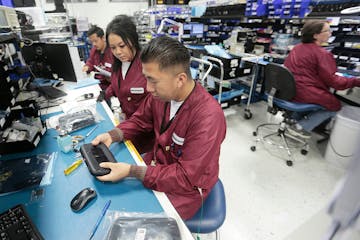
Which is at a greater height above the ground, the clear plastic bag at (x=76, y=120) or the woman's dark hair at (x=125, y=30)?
the woman's dark hair at (x=125, y=30)

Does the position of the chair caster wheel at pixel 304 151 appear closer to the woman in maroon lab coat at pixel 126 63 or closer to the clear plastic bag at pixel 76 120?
the woman in maroon lab coat at pixel 126 63

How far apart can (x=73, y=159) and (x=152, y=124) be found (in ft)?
1.53

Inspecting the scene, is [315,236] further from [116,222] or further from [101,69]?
[101,69]

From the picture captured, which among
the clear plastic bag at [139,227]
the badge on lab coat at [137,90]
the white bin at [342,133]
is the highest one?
the badge on lab coat at [137,90]

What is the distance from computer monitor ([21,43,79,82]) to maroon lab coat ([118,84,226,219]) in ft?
4.37

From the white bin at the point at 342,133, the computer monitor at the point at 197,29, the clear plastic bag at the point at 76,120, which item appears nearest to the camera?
the clear plastic bag at the point at 76,120

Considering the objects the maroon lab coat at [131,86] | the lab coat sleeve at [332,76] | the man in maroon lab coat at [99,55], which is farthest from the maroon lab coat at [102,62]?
the lab coat sleeve at [332,76]

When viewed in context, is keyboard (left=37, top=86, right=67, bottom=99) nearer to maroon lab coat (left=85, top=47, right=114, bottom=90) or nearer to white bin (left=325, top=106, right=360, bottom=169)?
maroon lab coat (left=85, top=47, right=114, bottom=90)

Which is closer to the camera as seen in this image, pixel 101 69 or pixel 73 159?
pixel 73 159

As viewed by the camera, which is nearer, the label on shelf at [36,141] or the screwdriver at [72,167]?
the screwdriver at [72,167]

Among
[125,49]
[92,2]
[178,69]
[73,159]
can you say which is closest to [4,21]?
[125,49]

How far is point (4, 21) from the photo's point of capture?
1625 mm

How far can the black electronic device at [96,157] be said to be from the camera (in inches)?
33.7

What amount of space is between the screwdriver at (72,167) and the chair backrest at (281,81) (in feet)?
6.46
